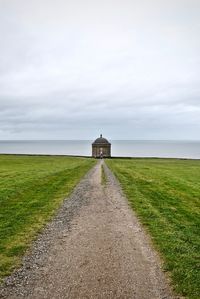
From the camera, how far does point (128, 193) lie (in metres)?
21.5

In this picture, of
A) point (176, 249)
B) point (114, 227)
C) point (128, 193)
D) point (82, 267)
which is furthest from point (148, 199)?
point (82, 267)

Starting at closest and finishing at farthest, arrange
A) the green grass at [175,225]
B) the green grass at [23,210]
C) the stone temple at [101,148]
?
1. the green grass at [175,225]
2. the green grass at [23,210]
3. the stone temple at [101,148]

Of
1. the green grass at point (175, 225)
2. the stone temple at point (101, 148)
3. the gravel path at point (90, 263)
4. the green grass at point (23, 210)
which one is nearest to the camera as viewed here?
the gravel path at point (90, 263)

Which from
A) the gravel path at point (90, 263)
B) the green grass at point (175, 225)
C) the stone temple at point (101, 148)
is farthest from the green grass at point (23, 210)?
the stone temple at point (101, 148)

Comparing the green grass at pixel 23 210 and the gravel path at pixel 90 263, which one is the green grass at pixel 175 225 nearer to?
the gravel path at pixel 90 263

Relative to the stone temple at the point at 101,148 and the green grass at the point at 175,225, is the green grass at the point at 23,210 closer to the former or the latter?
the green grass at the point at 175,225

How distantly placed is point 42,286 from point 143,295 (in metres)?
2.61

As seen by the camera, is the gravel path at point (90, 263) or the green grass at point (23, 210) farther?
the green grass at point (23, 210)

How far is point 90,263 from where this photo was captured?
9406 mm

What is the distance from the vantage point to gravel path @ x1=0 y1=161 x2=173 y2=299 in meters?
7.78

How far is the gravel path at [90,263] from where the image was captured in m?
7.78

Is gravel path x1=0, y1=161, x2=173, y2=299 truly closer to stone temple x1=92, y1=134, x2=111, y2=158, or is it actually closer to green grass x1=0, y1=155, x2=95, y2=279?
green grass x1=0, y1=155, x2=95, y2=279

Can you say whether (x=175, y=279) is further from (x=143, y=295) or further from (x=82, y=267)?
(x=82, y=267)

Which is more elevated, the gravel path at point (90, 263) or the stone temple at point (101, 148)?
the stone temple at point (101, 148)
